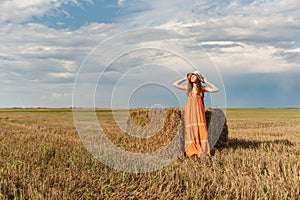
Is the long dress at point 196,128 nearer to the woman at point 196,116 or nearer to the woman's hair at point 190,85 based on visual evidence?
the woman at point 196,116

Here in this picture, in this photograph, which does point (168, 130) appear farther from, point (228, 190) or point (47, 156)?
point (228, 190)

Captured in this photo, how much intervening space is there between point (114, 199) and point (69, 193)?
2.19ft

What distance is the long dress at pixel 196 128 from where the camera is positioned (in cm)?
838

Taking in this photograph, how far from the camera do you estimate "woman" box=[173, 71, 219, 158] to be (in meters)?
8.34

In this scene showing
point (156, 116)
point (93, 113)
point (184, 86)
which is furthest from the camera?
point (156, 116)

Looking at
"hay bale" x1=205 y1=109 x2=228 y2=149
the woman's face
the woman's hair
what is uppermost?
the woman's face

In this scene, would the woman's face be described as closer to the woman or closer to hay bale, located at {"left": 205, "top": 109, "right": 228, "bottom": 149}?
the woman

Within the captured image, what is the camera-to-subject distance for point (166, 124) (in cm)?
953

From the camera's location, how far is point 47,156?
787 centimetres

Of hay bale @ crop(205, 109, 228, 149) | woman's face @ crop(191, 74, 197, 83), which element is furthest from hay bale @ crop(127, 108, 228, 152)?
woman's face @ crop(191, 74, 197, 83)

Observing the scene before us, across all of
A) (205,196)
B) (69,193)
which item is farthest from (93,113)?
(205,196)

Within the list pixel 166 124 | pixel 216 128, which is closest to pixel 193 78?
pixel 166 124

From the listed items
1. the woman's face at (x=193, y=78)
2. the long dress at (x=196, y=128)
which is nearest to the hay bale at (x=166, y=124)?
the long dress at (x=196, y=128)

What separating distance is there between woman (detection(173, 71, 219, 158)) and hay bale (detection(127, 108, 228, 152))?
2.17 feet
